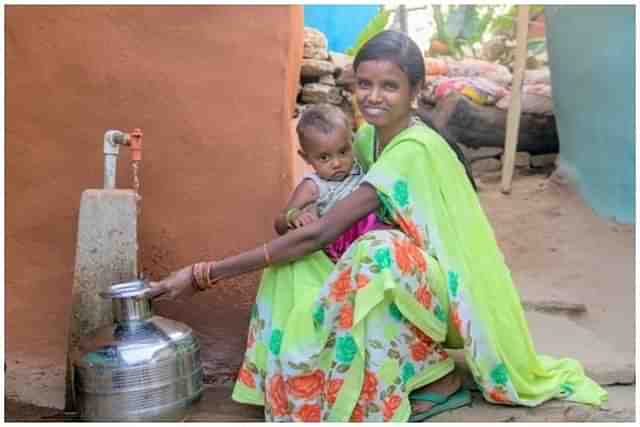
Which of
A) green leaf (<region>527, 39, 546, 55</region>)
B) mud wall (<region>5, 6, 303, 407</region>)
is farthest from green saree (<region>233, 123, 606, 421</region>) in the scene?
green leaf (<region>527, 39, 546, 55</region>)

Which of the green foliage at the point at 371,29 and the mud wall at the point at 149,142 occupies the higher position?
the green foliage at the point at 371,29

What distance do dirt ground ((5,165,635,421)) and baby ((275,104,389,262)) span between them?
114cm

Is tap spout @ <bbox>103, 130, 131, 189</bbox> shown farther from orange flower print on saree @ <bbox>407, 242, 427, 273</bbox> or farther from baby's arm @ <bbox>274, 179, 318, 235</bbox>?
orange flower print on saree @ <bbox>407, 242, 427, 273</bbox>

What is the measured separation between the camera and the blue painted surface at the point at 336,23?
315 inches

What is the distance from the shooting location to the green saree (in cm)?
207

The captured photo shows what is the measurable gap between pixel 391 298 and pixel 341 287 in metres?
0.14

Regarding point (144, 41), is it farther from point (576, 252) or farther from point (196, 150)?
point (576, 252)

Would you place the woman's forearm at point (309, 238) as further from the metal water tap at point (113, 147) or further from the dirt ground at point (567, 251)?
the dirt ground at point (567, 251)

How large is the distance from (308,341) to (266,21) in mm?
1144

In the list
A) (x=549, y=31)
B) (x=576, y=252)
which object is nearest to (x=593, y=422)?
(x=576, y=252)

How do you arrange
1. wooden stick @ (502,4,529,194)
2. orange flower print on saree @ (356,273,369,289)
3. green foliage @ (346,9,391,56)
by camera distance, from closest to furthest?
1. orange flower print on saree @ (356,273,369,289)
2. wooden stick @ (502,4,529,194)
3. green foliage @ (346,9,391,56)

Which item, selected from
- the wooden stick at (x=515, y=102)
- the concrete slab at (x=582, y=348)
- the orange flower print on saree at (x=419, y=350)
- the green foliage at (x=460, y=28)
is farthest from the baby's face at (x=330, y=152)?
the green foliage at (x=460, y=28)

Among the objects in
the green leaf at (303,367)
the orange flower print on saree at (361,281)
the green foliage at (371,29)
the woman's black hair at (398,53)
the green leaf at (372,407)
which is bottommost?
the green leaf at (372,407)

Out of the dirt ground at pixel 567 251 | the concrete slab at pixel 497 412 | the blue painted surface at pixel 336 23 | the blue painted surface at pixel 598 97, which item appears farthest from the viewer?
the blue painted surface at pixel 336 23
